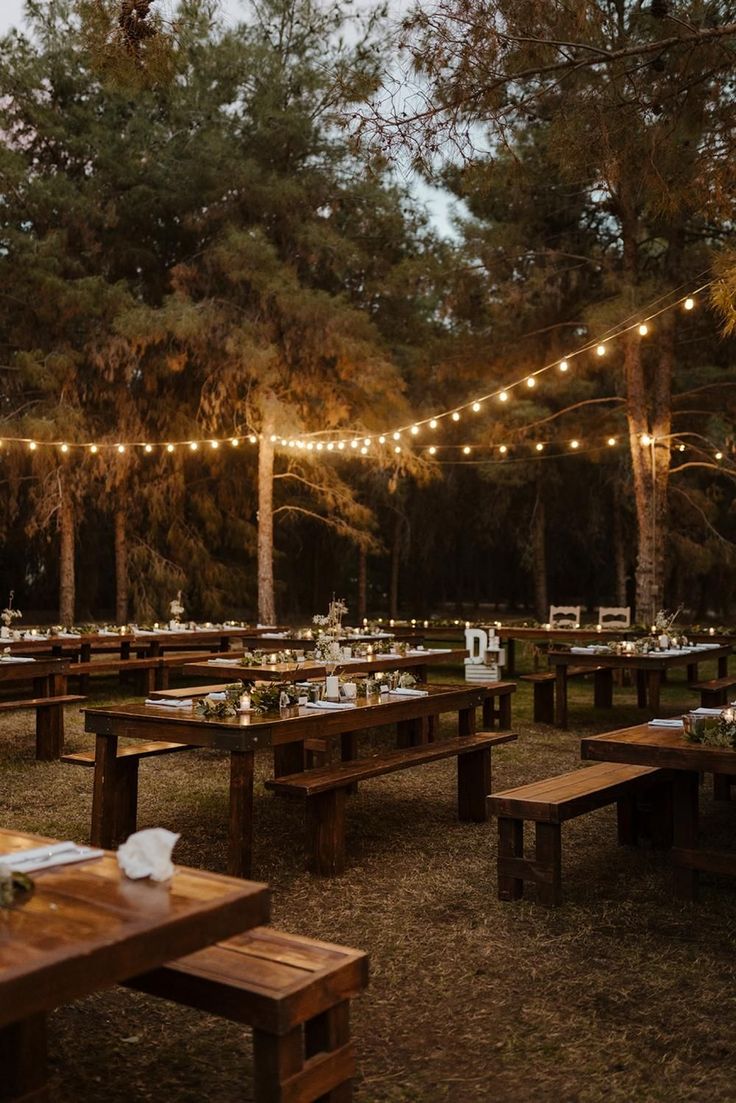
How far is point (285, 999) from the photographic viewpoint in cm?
240

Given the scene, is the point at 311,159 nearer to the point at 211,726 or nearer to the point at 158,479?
the point at 158,479

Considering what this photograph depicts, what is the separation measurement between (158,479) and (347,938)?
1372 cm

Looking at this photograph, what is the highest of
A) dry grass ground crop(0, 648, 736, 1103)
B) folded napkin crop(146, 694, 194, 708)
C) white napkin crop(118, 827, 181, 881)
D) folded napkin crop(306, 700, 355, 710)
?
folded napkin crop(146, 694, 194, 708)

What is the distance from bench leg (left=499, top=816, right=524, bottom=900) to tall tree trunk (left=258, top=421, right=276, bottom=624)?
37.0 feet

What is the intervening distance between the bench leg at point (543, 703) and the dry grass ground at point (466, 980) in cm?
366

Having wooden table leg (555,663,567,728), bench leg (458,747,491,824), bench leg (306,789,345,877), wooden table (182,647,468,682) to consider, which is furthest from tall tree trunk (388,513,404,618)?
bench leg (306,789,345,877)

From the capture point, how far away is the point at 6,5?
15.8m

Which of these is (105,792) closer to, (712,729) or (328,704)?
(328,704)

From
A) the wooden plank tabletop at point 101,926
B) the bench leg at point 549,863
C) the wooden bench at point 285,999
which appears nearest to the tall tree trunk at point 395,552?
the bench leg at point 549,863

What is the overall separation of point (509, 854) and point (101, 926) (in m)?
2.75

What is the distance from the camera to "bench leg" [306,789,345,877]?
4867mm

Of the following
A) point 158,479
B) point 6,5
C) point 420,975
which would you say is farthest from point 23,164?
point 420,975

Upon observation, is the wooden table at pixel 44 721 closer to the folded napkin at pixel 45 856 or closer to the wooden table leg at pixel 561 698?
the wooden table leg at pixel 561 698

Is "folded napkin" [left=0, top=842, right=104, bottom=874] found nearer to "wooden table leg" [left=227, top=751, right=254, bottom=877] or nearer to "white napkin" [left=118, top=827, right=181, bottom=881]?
"white napkin" [left=118, top=827, right=181, bottom=881]
